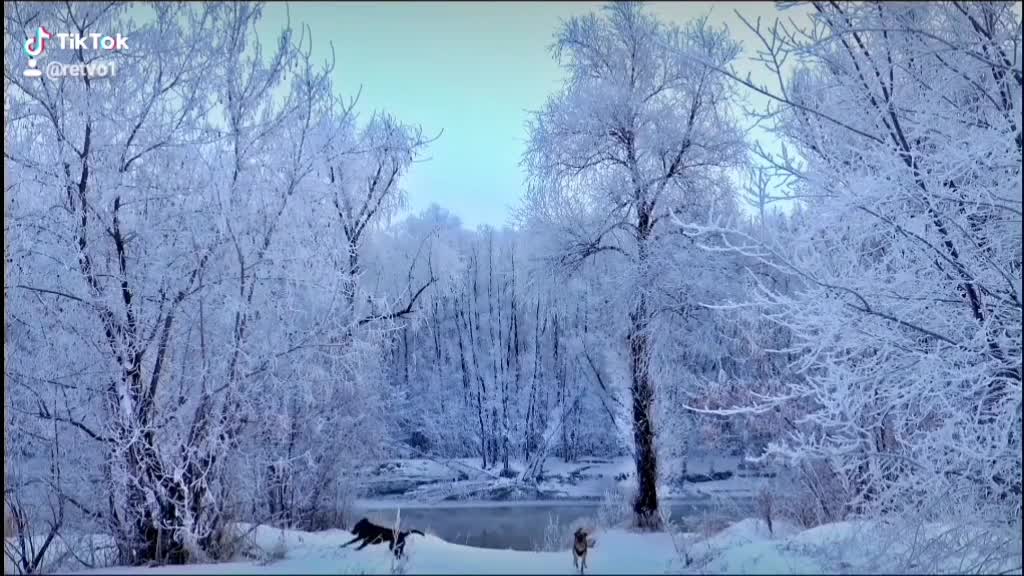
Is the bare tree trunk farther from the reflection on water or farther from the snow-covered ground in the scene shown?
the snow-covered ground

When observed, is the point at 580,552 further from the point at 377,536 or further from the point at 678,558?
A: the point at 377,536

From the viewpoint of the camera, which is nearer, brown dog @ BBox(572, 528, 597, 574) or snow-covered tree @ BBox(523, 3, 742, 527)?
brown dog @ BBox(572, 528, 597, 574)

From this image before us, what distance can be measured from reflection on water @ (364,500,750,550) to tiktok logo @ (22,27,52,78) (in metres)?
3.59

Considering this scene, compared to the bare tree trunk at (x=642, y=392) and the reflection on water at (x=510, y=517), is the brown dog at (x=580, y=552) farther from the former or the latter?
the bare tree trunk at (x=642, y=392)

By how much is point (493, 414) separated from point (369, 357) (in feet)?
12.0

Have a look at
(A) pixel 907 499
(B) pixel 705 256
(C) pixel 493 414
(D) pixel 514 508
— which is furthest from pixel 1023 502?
(C) pixel 493 414

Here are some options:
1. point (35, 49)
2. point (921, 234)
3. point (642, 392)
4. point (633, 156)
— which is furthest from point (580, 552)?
point (35, 49)

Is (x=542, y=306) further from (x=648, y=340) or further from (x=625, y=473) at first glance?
(x=625, y=473)

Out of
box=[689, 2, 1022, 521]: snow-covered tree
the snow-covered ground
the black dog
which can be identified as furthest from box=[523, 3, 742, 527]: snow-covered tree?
the black dog

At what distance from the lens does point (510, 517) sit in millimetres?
6164

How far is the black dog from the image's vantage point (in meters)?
3.40

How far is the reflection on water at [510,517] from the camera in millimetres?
5188

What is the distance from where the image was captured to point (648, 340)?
19.4 feet

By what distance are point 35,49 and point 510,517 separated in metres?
5.05
